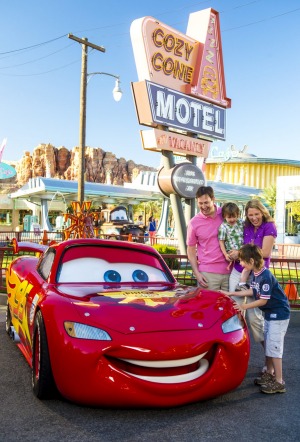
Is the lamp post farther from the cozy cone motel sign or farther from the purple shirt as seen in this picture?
the purple shirt

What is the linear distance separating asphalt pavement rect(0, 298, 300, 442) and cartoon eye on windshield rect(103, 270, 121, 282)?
1161 millimetres

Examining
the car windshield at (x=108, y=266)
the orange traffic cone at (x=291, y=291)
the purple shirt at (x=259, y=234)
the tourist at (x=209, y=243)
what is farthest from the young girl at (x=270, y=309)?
the orange traffic cone at (x=291, y=291)

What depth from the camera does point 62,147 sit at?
497 feet

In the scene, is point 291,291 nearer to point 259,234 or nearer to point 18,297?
point 259,234

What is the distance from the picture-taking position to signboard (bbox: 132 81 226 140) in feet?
42.0

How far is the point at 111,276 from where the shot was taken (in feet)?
15.2

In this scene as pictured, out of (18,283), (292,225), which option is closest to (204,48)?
(18,283)

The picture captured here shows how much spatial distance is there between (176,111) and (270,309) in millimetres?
10306

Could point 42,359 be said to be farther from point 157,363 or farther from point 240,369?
point 240,369

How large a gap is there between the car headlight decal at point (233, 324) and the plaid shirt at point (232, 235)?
1.13m

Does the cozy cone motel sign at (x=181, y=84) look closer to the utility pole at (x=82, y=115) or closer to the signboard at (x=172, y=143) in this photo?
the signboard at (x=172, y=143)

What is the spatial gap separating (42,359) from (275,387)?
1950mm

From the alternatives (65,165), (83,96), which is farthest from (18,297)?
(65,165)

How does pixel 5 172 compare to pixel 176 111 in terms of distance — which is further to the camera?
pixel 5 172
